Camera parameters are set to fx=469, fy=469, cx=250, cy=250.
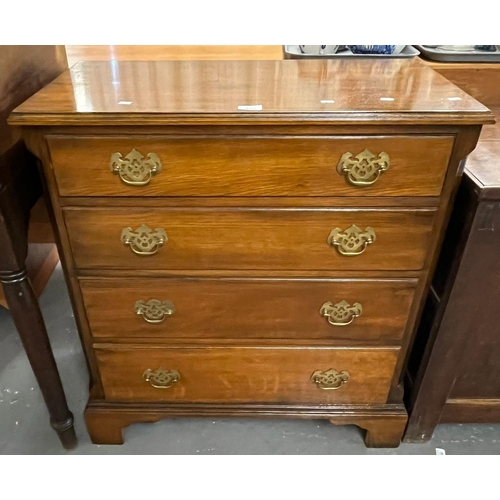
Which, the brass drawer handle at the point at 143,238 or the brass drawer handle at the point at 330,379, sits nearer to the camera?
the brass drawer handle at the point at 143,238

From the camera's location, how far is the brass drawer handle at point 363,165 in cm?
86

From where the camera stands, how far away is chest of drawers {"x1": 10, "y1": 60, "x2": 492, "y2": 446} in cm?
85

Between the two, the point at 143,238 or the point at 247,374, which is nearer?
the point at 143,238

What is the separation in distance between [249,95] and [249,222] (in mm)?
246

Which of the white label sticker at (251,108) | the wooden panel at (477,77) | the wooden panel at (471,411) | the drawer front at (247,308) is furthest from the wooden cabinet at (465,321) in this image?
the white label sticker at (251,108)

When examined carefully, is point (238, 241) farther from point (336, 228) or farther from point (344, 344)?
point (344, 344)

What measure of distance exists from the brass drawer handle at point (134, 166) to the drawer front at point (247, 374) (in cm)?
45

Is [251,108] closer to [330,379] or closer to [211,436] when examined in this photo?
[330,379]

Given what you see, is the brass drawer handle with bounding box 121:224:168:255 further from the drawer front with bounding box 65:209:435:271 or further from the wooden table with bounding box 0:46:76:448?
the wooden table with bounding box 0:46:76:448

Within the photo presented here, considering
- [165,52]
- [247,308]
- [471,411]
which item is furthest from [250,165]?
[471,411]

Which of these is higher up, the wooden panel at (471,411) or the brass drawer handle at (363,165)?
the brass drawer handle at (363,165)

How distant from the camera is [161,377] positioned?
117 cm

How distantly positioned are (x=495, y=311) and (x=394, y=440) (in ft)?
1.50

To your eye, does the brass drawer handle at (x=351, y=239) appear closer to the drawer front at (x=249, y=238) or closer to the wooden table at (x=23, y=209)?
the drawer front at (x=249, y=238)
